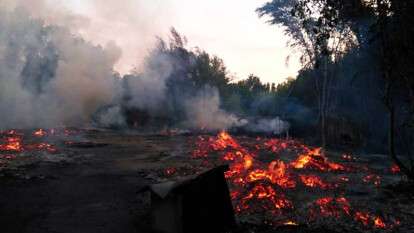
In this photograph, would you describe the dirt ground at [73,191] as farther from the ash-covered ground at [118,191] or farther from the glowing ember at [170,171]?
the glowing ember at [170,171]

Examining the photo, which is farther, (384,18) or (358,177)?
(358,177)

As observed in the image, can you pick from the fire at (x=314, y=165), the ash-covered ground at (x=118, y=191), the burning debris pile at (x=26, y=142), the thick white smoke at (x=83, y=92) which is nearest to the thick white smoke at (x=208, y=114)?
the thick white smoke at (x=83, y=92)

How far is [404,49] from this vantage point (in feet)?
32.0

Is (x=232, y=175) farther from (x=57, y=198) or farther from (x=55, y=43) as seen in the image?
(x=55, y=43)

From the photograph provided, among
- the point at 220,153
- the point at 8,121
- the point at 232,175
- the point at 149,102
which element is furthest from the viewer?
the point at 149,102

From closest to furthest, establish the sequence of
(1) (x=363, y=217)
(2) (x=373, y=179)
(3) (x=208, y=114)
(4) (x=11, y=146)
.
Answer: (1) (x=363, y=217) → (2) (x=373, y=179) → (4) (x=11, y=146) → (3) (x=208, y=114)

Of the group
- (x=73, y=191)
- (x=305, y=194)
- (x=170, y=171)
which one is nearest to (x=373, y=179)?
(x=305, y=194)

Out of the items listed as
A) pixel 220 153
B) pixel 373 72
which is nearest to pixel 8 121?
pixel 220 153

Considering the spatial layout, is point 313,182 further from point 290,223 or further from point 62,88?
point 62,88

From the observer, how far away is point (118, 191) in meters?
12.9

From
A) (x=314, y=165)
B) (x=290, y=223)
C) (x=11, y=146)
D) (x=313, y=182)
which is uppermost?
(x=11, y=146)

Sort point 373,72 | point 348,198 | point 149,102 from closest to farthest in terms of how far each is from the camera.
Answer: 1. point 348,198
2. point 373,72
3. point 149,102

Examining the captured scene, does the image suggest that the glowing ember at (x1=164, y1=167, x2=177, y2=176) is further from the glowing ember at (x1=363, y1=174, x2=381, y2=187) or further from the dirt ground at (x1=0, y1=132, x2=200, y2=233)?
the glowing ember at (x1=363, y1=174, x2=381, y2=187)

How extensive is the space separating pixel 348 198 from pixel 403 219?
7.05 ft
